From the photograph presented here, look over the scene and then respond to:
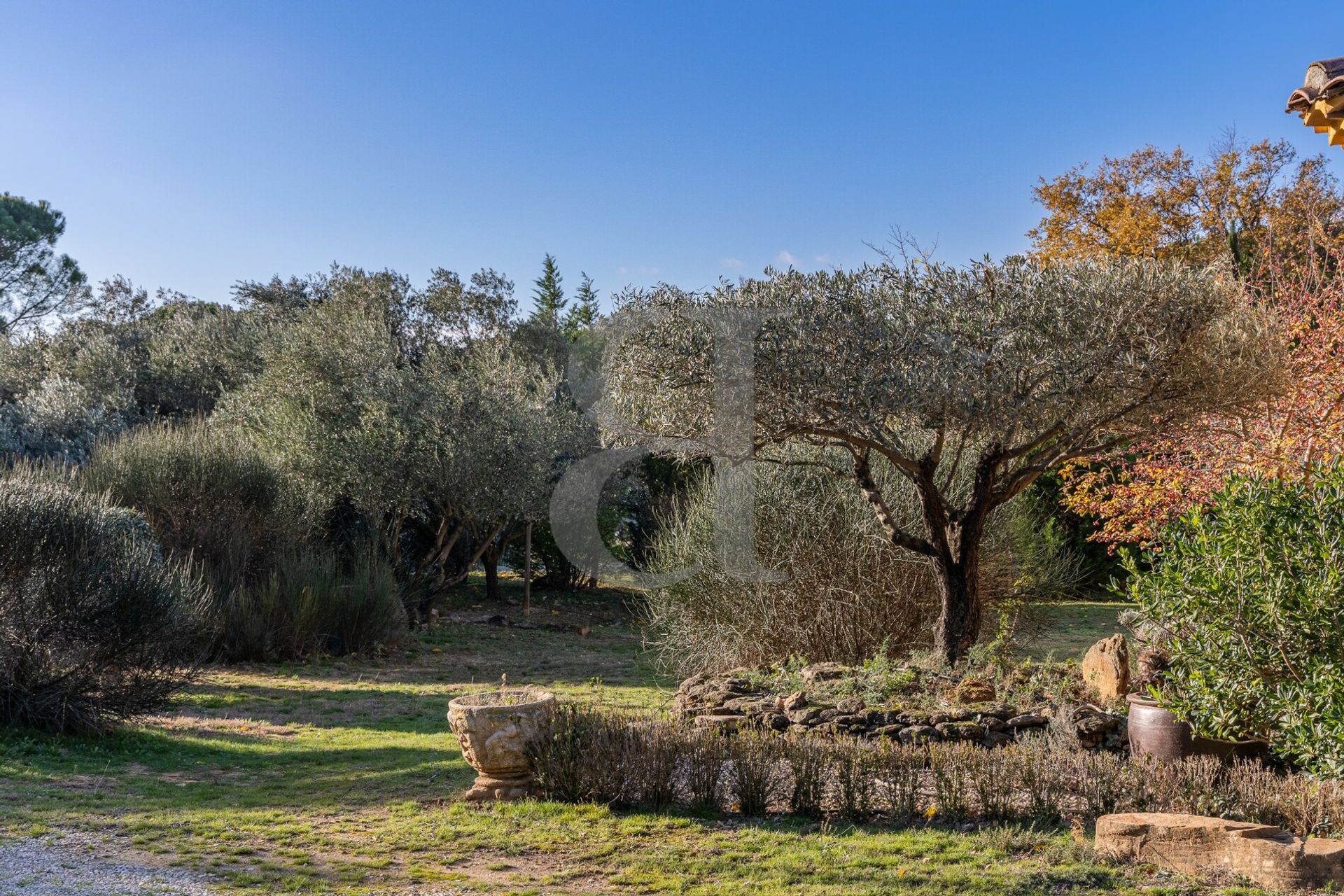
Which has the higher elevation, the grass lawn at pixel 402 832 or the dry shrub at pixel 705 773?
the dry shrub at pixel 705 773

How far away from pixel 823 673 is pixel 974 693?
1.49 meters

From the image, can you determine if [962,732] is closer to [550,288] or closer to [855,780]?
[855,780]

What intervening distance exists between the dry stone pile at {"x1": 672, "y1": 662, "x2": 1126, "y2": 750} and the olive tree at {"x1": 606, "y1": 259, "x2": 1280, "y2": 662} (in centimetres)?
142

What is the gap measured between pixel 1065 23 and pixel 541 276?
3293 cm

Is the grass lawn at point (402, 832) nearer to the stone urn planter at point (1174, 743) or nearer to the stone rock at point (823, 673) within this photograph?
the stone urn planter at point (1174, 743)

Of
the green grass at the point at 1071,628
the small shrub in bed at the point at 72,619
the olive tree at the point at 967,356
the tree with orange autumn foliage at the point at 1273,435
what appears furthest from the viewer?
the green grass at the point at 1071,628

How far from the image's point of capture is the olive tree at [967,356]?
7.36 metres

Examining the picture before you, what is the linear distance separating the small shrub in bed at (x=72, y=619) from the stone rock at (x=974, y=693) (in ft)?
19.9

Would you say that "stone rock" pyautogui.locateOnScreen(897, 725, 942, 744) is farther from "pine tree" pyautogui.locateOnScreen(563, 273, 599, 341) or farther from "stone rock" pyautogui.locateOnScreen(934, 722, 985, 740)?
"pine tree" pyautogui.locateOnScreen(563, 273, 599, 341)

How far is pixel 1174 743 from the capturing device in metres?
5.79

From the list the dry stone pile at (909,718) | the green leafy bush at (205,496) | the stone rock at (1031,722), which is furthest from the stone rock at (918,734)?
the green leafy bush at (205,496)

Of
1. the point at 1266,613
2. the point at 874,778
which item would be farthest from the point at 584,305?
the point at 1266,613

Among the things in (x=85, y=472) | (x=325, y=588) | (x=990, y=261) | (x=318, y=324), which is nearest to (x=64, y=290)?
(x=318, y=324)

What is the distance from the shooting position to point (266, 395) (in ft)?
54.0
